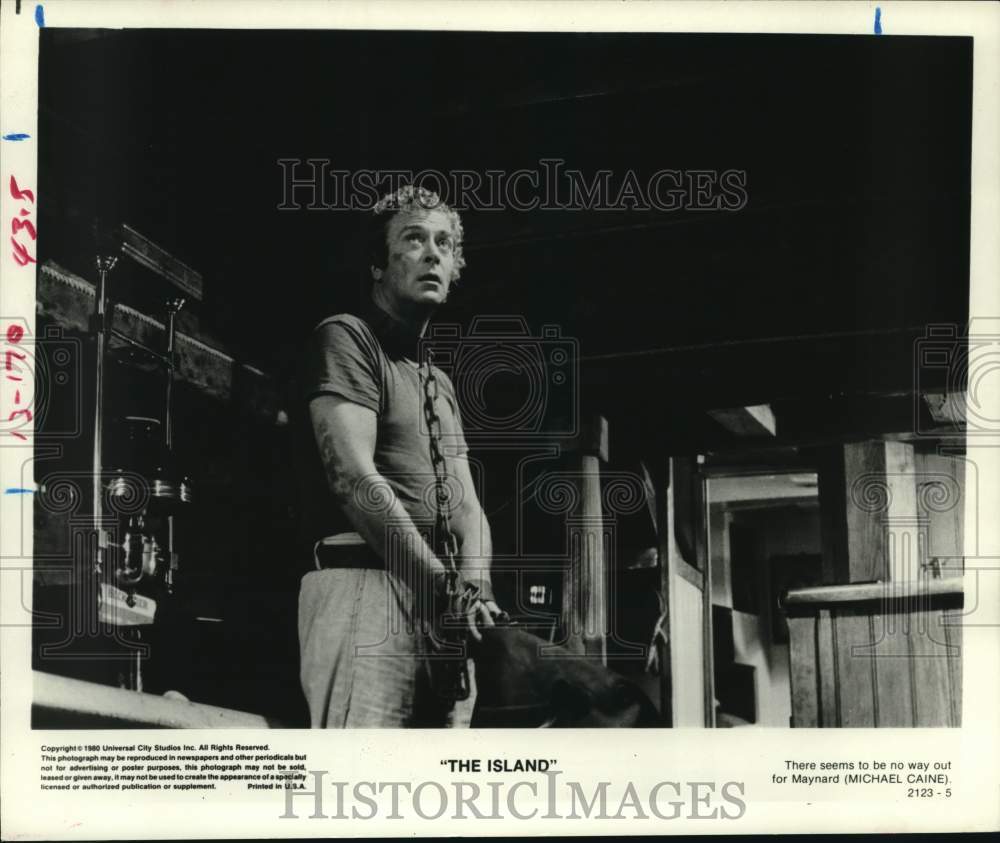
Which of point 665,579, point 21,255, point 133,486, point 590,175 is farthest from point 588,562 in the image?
point 21,255

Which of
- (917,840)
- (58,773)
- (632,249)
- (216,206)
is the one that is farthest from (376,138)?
(917,840)

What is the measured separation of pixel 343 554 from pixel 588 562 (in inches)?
15.9

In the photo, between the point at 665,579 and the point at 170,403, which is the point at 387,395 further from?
the point at 665,579

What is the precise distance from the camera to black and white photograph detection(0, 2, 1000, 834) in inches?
87.3

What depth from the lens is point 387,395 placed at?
2268 millimetres

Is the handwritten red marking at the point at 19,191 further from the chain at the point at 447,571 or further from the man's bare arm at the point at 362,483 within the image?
the chain at the point at 447,571

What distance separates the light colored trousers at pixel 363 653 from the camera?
222 cm

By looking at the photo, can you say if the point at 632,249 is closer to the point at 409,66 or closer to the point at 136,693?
the point at 409,66

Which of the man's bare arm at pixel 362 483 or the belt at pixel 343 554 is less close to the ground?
the man's bare arm at pixel 362 483

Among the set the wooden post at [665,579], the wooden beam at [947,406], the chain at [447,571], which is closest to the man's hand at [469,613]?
the chain at [447,571]

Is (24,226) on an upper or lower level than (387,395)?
upper

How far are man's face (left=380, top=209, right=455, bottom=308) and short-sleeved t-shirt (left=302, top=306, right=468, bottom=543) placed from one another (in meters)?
0.06

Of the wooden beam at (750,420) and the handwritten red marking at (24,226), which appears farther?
the wooden beam at (750,420)

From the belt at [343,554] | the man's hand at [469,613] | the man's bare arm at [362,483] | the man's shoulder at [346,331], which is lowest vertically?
the man's hand at [469,613]
